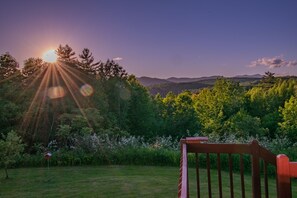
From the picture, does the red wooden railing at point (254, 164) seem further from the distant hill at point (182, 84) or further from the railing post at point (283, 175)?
the distant hill at point (182, 84)

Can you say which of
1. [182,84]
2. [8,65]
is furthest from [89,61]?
[182,84]

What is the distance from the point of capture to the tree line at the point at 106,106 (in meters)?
13.4

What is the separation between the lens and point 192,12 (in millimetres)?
12484

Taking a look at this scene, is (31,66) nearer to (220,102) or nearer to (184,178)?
(220,102)

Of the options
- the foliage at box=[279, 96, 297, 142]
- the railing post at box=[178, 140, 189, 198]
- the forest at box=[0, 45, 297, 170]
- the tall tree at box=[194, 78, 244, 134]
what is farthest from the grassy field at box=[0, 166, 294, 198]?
the tall tree at box=[194, 78, 244, 134]

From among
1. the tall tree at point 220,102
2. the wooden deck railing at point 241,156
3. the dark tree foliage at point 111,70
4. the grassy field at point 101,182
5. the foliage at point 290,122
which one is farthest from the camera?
the tall tree at point 220,102

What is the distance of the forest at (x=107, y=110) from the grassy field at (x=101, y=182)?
1188 millimetres

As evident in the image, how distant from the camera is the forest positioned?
12.2 meters

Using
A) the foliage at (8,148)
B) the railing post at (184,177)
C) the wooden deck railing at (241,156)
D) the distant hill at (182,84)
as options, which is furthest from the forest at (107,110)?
the railing post at (184,177)

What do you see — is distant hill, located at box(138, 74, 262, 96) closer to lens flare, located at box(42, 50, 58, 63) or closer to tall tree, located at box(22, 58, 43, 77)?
lens flare, located at box(42, 50, 58, 63)

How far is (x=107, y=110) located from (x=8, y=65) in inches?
272

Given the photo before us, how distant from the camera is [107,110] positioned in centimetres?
2034

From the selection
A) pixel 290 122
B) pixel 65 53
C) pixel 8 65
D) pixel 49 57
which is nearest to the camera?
pixel 49 57

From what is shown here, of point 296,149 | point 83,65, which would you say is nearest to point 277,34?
point 296,149
